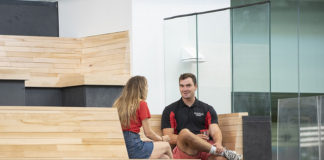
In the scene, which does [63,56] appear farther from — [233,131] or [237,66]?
[233,131]

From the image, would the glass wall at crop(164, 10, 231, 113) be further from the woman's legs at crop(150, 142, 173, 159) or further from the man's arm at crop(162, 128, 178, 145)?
the woman's legs at crop(150, 142, 173, 159)

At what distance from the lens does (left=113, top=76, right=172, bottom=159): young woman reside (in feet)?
15.1

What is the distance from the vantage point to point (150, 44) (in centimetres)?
704

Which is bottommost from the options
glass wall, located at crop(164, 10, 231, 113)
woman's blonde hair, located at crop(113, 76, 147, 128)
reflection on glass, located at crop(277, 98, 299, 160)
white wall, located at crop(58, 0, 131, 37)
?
reflection on glass, located at crop(277, 98, 299, 160)

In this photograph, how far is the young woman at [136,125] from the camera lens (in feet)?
15.1

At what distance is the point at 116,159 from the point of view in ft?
11.8

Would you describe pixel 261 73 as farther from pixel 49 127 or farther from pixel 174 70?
pixel 49 127

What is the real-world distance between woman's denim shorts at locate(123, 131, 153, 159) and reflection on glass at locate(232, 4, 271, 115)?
5.02 ft

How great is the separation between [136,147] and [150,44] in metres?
2.60

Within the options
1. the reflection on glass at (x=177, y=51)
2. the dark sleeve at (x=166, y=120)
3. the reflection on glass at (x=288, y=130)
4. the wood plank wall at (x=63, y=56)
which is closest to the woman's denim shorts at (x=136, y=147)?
the dark sleeve at (x=166, y=120)

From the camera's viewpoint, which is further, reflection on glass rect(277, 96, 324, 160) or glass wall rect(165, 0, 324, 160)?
reflection on glass rect(277, 96, 324, 160)

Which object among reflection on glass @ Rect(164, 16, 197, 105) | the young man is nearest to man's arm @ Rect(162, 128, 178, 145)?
the young man

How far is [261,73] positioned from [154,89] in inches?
58.2

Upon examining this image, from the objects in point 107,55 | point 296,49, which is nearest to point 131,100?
point 107,55
